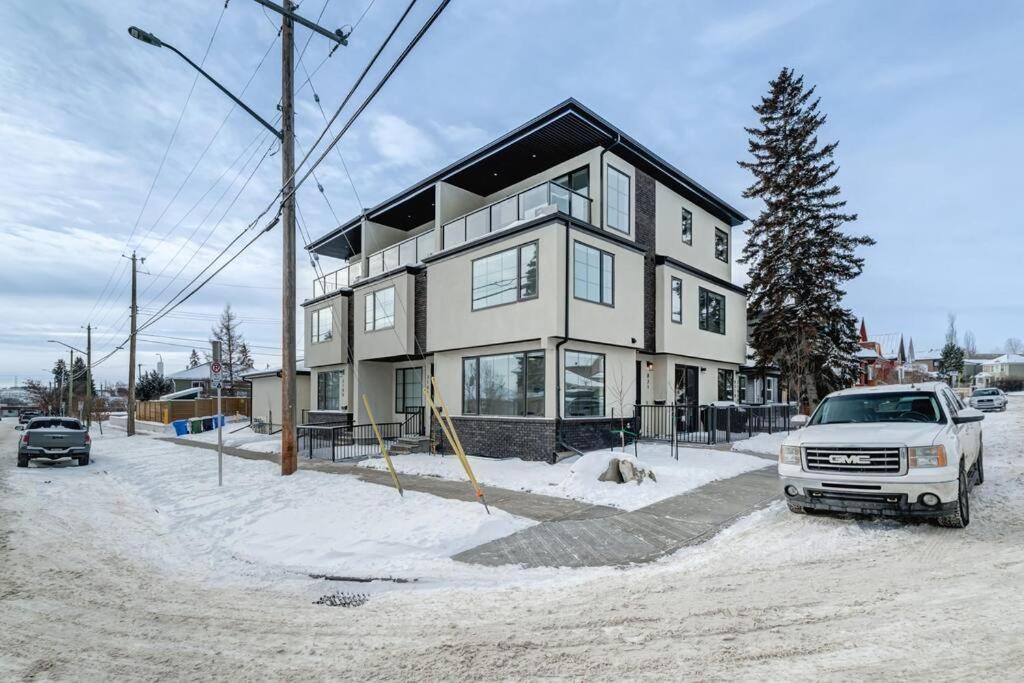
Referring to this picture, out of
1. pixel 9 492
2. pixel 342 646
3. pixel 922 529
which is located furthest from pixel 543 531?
pixel 9 492

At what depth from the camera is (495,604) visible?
4.95 metres

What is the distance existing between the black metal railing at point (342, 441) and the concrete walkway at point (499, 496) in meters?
2.26

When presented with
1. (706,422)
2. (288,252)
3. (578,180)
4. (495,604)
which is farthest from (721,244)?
(495,604)

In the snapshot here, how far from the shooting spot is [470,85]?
9.63 metres

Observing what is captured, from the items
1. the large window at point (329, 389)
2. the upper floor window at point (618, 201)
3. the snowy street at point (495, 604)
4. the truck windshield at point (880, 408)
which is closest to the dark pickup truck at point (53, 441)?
the large window at point (329, 389)

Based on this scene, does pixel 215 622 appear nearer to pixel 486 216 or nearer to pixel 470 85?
pixel 470 85

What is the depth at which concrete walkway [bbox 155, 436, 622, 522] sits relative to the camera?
8258 millimetres

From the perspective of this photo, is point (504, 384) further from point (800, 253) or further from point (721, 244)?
point (800, 253)

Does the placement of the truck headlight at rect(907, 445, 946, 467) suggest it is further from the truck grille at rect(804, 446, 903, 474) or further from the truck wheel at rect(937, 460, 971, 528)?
the truck wheel at rect(937, 460, 971, 528)

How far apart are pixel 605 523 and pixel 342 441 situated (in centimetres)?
1339

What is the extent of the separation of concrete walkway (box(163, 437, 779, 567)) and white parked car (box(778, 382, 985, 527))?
1.46 m

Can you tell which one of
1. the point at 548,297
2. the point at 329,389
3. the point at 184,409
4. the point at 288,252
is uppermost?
the point at 288,252

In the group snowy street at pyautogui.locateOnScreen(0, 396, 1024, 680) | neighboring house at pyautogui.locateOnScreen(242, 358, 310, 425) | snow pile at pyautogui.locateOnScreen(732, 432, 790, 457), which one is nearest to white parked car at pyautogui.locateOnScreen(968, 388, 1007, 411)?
snow pile at pyautogui.locateOnScreen(732, 432, 790, 457)

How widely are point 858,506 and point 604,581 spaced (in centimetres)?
343
